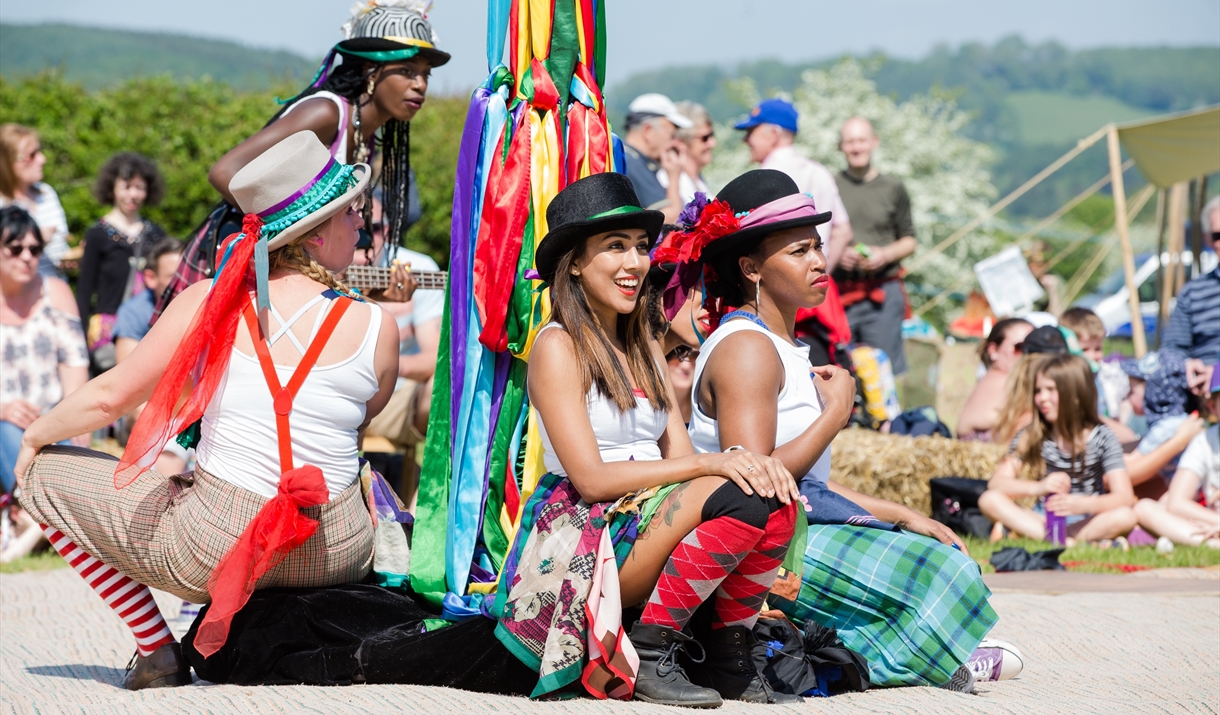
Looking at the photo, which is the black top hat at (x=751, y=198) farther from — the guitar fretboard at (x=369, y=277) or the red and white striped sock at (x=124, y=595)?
the red and white striped sock at (x=124, y=595)

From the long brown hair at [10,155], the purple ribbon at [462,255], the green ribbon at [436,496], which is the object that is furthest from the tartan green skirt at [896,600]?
the long brown hair at [10,155]

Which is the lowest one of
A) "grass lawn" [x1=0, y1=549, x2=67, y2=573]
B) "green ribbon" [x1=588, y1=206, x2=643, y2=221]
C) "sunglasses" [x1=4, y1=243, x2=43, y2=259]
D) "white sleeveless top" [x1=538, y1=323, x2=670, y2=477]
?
"grass lawn" [x1=0, y1=549, x2=67, y2=573]

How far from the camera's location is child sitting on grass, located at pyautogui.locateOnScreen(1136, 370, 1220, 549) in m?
6.09

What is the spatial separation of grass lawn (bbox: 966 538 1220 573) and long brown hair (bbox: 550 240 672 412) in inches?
112

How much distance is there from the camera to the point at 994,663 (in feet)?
11.7

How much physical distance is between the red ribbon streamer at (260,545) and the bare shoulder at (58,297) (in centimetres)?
405

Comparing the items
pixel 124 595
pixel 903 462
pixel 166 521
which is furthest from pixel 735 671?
pixel 903 462

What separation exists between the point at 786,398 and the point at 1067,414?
129 inches

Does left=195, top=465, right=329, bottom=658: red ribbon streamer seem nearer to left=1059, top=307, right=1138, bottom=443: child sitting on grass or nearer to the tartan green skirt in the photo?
the tartan green skirt

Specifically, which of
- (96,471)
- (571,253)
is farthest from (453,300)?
(96,471)

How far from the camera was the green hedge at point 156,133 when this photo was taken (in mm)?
11430

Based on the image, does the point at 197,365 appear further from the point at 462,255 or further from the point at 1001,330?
the point at 1001,330

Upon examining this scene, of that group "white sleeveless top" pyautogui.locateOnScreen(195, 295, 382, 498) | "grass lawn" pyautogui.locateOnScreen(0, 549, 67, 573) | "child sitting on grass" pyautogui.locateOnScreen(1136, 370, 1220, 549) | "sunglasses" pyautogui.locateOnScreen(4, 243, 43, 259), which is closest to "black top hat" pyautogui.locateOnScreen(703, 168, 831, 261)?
"white sleeveless top" pyautogui.locateOnScreen(195, 295, 382, 498)

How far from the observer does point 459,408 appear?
378 centimetres
